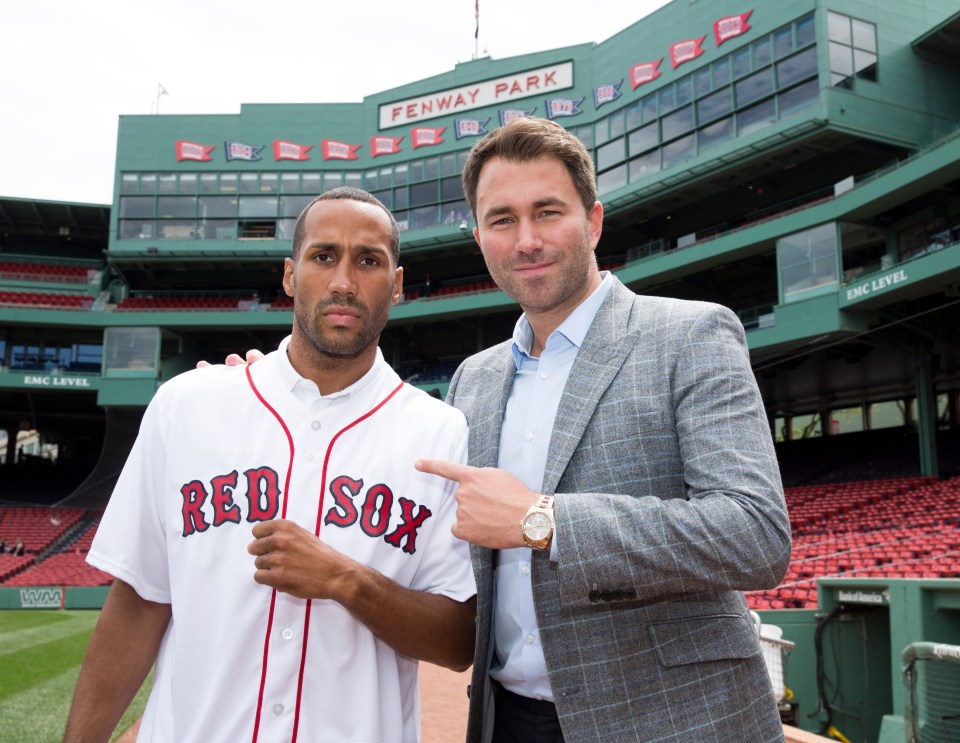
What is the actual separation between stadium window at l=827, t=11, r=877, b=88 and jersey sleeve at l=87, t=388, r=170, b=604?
82.1 ft

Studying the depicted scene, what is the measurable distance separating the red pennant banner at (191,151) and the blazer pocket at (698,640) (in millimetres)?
37369

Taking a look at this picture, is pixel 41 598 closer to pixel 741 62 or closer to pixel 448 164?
pixel 448 164

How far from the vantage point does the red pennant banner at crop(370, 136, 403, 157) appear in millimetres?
34438

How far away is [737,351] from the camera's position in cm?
231

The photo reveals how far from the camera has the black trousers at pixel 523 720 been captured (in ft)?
7.81

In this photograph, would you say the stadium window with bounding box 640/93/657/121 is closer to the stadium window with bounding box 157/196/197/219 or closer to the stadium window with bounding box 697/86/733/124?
the stadium window with bounding box 697/86/733/124

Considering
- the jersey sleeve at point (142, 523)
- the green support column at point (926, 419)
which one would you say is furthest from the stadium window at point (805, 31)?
the jersey sleeve at point (142, 523)

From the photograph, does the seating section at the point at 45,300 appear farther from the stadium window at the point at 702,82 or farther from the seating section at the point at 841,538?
the stadium window at the point at 702,82

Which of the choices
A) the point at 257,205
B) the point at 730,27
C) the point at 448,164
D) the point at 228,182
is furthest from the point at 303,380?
the point at 228,182

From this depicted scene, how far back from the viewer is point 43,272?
123 feet

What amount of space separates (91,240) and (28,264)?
119 inches

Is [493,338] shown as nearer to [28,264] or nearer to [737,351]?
[28,264]

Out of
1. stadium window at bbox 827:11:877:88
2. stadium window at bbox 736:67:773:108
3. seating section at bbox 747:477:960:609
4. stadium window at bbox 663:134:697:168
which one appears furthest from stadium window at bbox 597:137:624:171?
seating section at bbox 747:477:960:609

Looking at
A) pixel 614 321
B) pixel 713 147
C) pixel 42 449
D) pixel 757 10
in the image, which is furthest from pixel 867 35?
pixel 42 449
